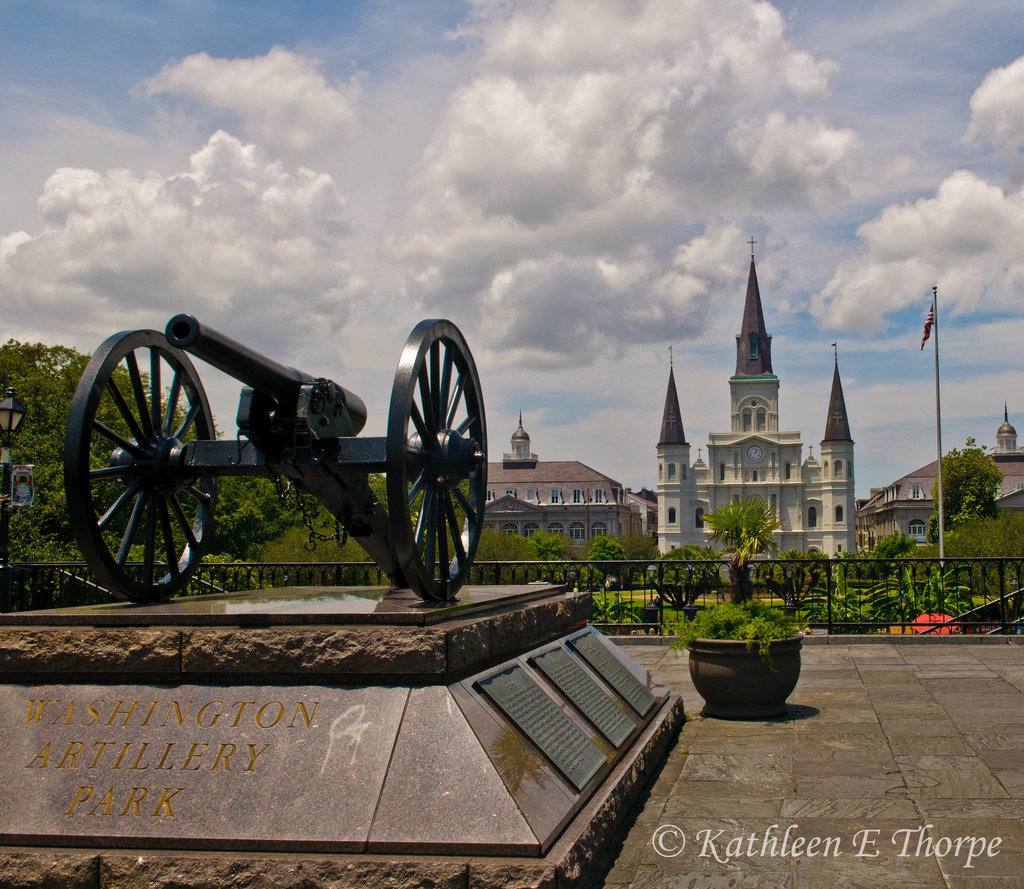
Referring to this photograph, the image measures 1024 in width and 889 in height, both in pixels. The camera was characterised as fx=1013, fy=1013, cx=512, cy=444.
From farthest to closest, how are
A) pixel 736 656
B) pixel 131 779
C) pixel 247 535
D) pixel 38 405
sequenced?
1. pixel 247 535
2. pixel 38 405
3. pixel 736 656
4. pixel 131 779

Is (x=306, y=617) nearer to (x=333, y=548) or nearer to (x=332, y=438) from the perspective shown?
(x=332, y=438)

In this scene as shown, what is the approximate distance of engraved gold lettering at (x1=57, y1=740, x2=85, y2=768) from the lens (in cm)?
400

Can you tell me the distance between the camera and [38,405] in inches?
1273

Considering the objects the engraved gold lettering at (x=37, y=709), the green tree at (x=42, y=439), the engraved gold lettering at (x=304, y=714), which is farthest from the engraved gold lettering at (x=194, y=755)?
the green tree at (x=42, y=439)

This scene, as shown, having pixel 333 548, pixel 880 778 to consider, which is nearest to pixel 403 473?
pixel 880 778

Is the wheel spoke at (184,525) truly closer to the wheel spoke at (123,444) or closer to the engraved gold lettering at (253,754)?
the wheel spoke at (123,444)

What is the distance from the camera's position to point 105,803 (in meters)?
3.83

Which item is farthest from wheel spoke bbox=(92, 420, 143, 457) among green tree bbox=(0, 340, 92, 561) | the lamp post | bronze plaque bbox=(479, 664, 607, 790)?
green tree bbox=(0, 340, 92, 561)

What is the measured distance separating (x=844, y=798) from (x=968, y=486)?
219 feet

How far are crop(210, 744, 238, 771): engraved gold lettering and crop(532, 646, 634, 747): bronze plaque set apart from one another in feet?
5.93

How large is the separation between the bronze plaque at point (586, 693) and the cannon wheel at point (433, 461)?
679 millimetres

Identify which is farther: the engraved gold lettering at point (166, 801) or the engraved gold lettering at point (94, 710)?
the engraved gold lettering at point (94, 710)

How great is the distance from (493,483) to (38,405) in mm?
92440

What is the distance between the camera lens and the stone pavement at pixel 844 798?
13.0ft
